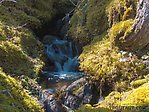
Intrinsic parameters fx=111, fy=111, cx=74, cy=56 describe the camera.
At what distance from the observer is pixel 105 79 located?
3.82 meters

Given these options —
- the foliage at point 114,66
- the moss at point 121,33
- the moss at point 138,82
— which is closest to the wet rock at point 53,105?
the foliage at point 114,66

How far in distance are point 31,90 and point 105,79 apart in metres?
2.52

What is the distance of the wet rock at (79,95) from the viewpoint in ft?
12.0

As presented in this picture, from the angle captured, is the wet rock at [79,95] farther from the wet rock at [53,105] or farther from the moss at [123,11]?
the moss at [123,11]

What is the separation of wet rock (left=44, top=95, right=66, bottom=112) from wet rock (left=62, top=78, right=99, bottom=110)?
220 millimetres

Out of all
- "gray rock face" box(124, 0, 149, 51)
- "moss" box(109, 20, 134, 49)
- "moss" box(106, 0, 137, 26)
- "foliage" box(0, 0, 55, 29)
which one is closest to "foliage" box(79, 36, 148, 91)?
"moss" box(109, 20, 134, 49)

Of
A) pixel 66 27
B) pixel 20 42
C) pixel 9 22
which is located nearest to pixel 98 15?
pixel 66 27

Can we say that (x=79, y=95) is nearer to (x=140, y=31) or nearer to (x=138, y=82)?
(x=138, y=82)

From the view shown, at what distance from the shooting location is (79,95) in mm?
3822

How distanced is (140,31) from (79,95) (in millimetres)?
2862

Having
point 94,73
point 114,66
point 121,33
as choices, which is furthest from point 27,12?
point 114,66

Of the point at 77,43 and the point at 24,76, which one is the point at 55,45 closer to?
the point at 77,43

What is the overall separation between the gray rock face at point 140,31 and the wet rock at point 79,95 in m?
2.00

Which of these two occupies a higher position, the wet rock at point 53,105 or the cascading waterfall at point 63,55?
the cascading waterfall at point 63,55
